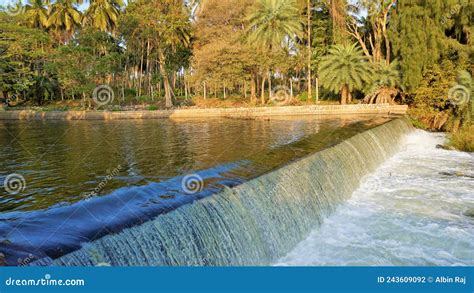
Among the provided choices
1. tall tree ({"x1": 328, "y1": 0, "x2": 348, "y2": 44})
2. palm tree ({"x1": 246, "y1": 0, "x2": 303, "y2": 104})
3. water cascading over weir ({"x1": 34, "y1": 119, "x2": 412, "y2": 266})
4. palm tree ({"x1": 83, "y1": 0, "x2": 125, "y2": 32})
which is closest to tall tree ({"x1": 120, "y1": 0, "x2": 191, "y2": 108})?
palm tree ({"x1": 83, "y1": 0, "x2": 125, "y2": 32})

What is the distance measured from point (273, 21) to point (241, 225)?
87.5 feet

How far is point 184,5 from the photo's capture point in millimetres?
35188

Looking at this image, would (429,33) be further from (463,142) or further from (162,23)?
(162,23)

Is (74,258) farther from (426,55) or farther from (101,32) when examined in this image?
(101,32)

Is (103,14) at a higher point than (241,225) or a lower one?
higher

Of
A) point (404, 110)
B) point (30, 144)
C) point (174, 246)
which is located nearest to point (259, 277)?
point (174, 246)

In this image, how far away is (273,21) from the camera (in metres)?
30.5

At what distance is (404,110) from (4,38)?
70.7 feet

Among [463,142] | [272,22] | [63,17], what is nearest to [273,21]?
[272,22]

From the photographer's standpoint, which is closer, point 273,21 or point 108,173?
point 108,173

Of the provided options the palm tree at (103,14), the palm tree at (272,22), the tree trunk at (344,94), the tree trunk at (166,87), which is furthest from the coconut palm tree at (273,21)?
the palm tree at (103,14)

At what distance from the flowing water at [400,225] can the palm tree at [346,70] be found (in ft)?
51.2

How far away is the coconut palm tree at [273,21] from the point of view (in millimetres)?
30250

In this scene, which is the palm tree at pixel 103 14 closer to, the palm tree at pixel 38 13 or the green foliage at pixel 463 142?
the palm tree at pixel 38 13
